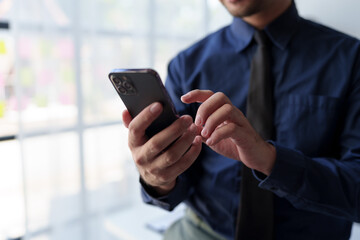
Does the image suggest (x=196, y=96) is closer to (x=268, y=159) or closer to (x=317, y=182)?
(x=268, y=159)

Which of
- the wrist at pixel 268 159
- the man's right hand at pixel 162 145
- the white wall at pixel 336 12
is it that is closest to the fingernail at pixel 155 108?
the man's right hand at pixel 162 145

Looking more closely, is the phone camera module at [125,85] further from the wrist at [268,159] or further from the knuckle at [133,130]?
the wrist at [268,159]

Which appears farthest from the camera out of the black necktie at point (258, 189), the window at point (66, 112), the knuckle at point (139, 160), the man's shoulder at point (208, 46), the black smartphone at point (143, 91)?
the window at point (66, 112)

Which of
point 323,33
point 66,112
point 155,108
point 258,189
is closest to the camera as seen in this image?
point 155,108

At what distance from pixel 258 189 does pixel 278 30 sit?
0.46 metres

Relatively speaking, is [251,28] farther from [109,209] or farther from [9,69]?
[109,209]

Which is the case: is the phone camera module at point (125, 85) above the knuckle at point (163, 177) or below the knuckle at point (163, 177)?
above

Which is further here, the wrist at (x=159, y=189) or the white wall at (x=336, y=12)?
the white wall at (x=336, y=12)

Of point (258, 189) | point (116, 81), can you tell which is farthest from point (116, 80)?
point (258, 189)

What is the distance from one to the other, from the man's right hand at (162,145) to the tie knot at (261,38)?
393mm

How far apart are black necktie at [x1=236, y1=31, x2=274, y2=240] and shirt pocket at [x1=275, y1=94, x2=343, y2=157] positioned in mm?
46

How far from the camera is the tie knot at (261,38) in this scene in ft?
3.01

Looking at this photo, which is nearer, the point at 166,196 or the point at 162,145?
the point at 162,145

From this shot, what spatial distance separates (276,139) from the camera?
907mm
